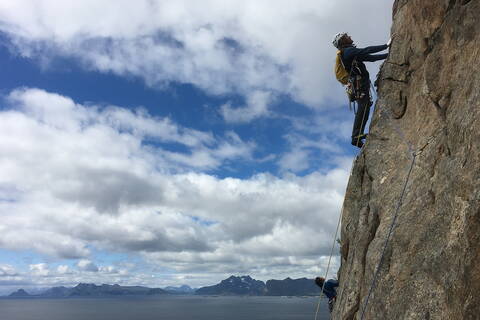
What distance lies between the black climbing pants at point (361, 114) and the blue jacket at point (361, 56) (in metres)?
0.61

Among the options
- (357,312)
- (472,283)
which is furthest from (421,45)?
(357,312)

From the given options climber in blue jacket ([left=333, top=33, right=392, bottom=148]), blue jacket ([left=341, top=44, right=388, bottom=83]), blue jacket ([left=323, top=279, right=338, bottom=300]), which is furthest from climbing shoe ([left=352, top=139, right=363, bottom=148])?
blue jacket ([left=323, top=279, right=338, bottom=300])

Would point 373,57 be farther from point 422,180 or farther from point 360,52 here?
point 422,180

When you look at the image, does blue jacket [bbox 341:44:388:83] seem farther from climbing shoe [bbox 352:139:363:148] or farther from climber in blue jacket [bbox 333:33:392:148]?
climbing shoe [bbox 352:139:363:148]

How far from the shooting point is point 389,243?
32.7 feet

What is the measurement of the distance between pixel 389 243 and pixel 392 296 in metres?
1.35

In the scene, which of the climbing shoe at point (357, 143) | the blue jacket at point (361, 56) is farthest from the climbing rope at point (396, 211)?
the blue jacket at point (361, 56)

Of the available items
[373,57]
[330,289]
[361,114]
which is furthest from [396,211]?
[330,289]

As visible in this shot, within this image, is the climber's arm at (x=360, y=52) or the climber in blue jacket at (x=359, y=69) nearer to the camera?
the climber's arm at (x=360, y=52)

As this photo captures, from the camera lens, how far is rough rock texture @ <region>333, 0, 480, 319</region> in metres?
7.54

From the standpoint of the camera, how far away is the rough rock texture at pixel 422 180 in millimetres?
A: 7539

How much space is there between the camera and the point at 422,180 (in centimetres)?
955

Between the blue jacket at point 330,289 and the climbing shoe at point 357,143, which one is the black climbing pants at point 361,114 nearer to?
Answer: the climbing shoe at point 357,143

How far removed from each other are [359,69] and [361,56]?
47 centimetres
